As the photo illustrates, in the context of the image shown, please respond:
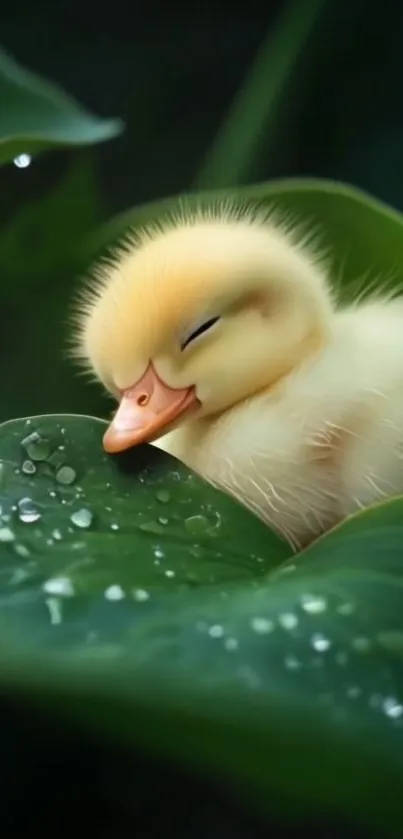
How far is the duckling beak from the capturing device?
50cm

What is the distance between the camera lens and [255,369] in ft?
1.91

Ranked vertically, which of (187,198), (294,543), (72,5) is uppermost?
(72,5)

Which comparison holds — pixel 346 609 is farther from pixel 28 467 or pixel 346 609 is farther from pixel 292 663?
pixel 28 467

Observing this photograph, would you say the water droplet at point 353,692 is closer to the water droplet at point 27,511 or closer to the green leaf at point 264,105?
the water droplet at point 27,511

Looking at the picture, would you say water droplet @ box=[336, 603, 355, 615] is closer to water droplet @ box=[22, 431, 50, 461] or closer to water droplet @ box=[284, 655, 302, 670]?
water droplet @ box=[284, 655, 302, 670]

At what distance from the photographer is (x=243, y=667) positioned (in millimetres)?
339

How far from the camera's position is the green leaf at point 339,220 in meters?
0.70

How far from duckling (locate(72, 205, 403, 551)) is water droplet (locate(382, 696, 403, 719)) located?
8.6 inches

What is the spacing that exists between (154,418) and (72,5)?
86 centimetres

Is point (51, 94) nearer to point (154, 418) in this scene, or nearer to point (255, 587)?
point (154, 418)

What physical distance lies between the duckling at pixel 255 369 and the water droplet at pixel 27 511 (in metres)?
0.08

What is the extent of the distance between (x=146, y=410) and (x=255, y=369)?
0.07 m

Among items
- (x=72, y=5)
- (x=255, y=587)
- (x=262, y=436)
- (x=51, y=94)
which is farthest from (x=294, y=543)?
(x=72, y=5)

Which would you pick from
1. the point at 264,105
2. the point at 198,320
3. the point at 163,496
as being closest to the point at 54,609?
the point at 163,496
